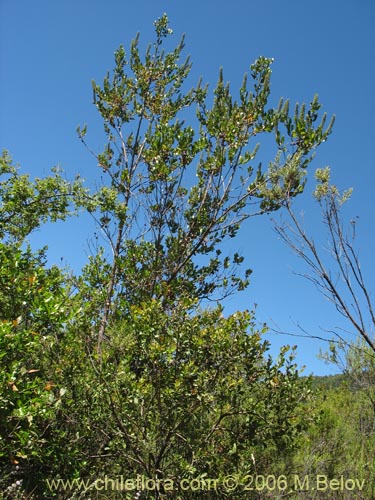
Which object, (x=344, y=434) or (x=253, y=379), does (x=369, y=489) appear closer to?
(x=344, y=434)

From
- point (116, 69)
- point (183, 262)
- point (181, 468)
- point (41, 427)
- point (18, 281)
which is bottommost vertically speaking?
point (181, 468)

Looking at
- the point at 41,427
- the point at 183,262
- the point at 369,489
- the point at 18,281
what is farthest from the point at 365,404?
the point at 18,281

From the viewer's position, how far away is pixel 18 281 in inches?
193

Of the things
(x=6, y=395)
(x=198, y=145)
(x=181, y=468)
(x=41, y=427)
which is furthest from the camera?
(x=198, y=145)

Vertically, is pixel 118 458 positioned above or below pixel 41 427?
below

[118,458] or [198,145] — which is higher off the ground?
[198,145]

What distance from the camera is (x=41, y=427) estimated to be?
17.1ft

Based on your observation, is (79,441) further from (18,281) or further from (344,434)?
(344,434)

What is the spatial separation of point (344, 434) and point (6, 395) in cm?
943

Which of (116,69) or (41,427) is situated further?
(116,69)

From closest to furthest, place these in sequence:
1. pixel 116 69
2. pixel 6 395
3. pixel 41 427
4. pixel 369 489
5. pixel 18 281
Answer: pixel 6 395, pixel 18 281, pixel 41 427, pixel 369 489, pixel 116 69

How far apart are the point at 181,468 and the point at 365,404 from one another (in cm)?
926

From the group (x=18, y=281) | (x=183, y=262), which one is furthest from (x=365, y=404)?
(x=18, y=281)

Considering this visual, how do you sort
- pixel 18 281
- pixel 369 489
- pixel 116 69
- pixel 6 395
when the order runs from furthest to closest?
pixel 116 69, pixel 369 489, pixel 18 281, pixel 6 395
